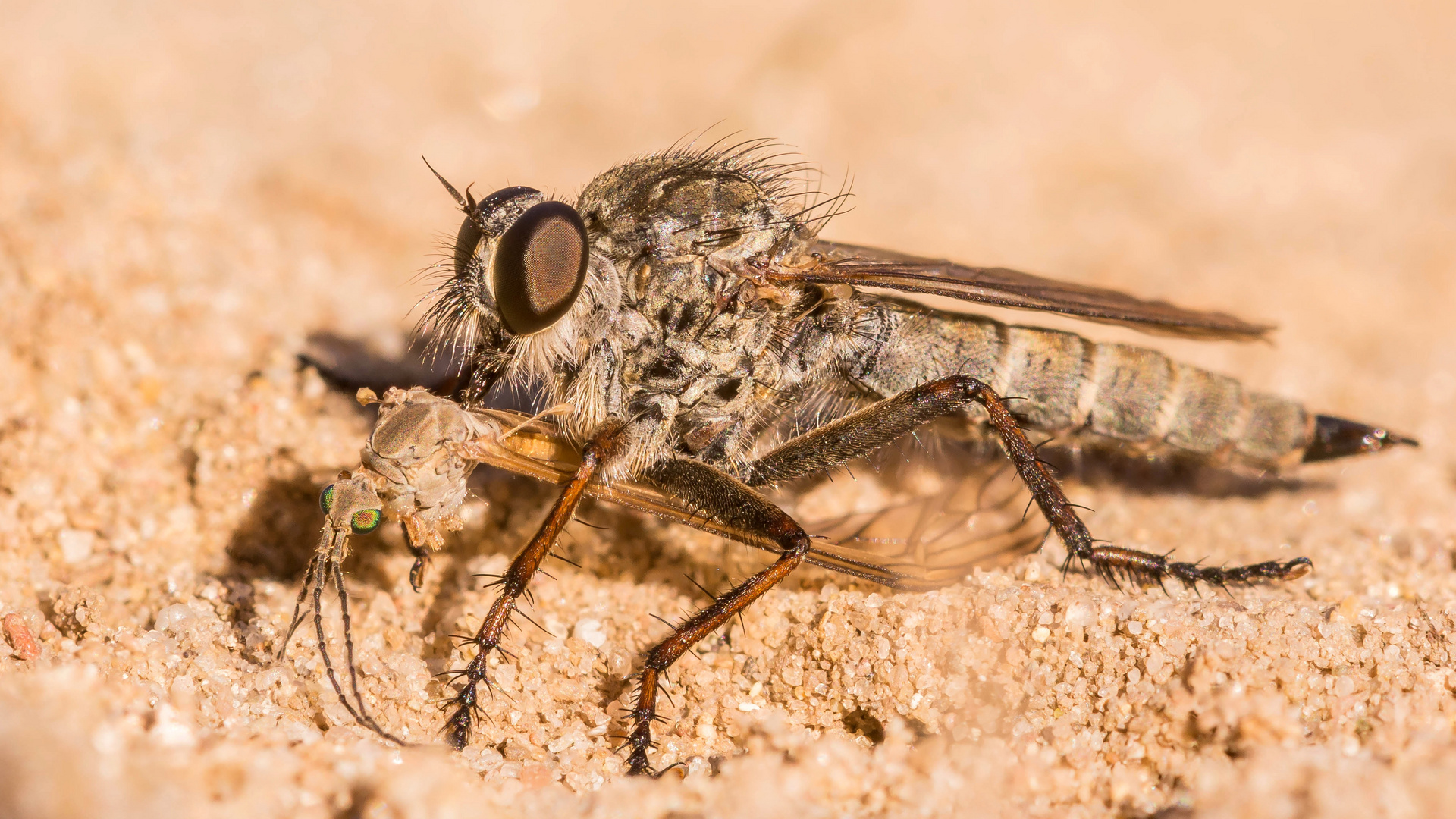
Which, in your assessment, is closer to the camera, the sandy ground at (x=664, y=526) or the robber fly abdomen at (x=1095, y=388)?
the sandy ground at (x=664, y=526)

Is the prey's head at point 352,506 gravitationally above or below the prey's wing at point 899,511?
below

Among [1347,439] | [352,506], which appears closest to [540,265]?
[352,506]

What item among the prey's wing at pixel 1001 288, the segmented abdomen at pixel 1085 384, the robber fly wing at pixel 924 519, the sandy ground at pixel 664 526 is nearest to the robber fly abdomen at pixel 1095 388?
the segmented abdomen at pixel 1085 384

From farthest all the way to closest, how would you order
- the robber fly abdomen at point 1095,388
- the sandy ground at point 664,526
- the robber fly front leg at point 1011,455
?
the robber fly abdomen at point 1095,388
the robber fly front leg at point 1011,455
the sandy ground at point 664,526

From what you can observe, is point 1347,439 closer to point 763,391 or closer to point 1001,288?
point 1001,288

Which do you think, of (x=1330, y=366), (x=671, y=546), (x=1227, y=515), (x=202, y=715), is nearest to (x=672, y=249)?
(x=671, y=546)

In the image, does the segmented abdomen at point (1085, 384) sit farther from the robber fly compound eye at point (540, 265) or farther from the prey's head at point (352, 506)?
the prey's head at point (352, 506)

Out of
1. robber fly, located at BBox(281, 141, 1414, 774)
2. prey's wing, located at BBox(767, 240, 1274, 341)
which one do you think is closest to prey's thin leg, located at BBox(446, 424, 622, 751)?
robber fly, located at BBox(281, 141, 1414, 774)
